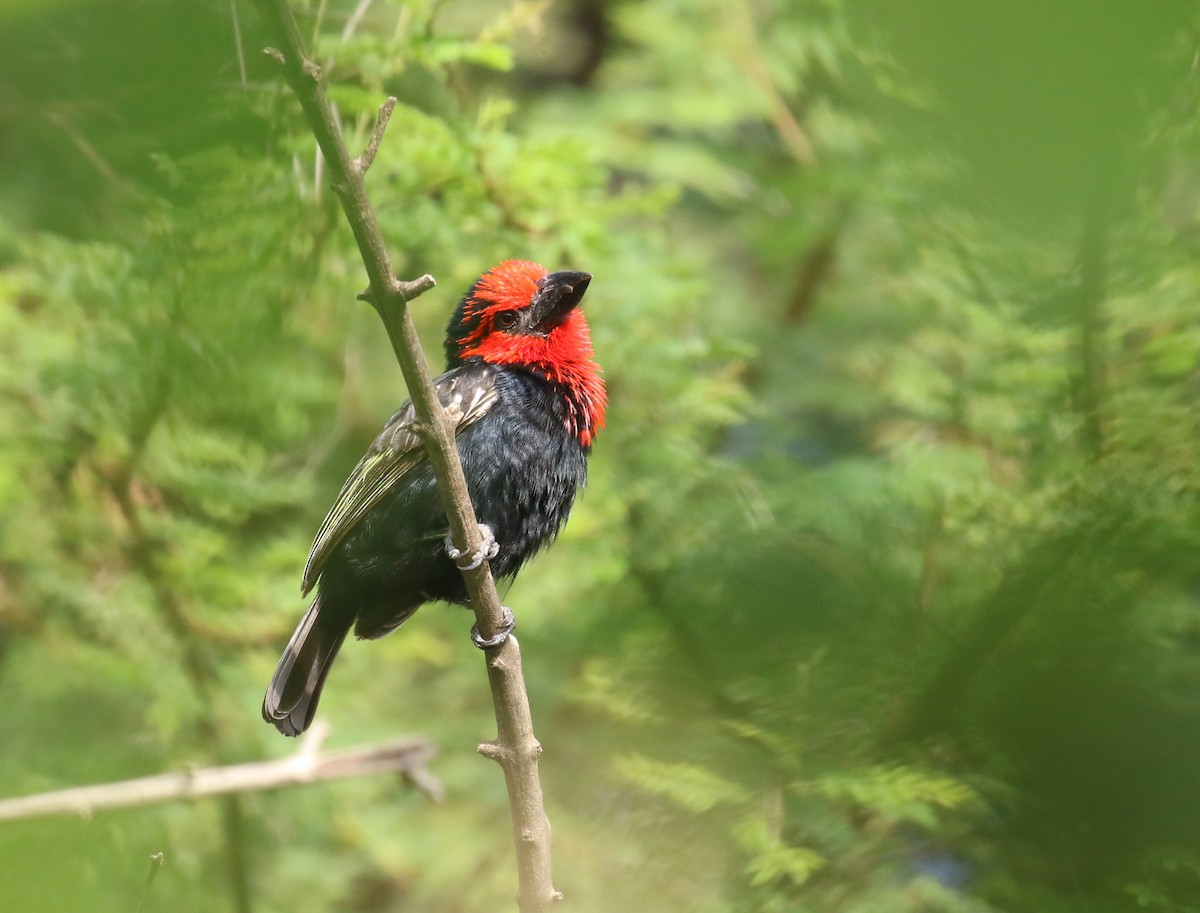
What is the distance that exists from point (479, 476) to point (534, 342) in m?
0.43

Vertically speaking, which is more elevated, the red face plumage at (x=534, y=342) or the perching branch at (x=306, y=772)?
the red face plumage at (x=534, y=342)

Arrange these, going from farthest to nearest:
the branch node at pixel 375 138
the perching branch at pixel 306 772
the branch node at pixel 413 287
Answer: the perching branch at pixel 306 772 < the branch node at pixel 413 287 < the branch node at pixel 375 138

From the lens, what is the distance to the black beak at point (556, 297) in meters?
3.01

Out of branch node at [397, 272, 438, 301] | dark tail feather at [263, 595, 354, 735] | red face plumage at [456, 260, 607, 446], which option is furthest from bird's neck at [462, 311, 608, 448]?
branch node at [397, 272, 438, 301]

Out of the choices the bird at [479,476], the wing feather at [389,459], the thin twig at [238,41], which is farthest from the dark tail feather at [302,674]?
the thin twig at [238,41]

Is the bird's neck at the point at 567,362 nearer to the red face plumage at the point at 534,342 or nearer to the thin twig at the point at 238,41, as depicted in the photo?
the red face plumage at the point at 534,342

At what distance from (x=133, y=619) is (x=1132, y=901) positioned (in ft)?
15.4

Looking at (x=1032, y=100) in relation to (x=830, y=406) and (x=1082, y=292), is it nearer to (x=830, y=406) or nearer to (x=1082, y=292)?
(x=1082, y=292)

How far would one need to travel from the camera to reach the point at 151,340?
3.08 ft

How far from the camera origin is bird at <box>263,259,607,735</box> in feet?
9.98

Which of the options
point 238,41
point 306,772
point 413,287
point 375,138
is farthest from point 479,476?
point 238,41

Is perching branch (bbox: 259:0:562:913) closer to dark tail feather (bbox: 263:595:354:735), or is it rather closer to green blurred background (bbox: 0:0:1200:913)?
green blurred background (bbox: 0:0:1200:913)

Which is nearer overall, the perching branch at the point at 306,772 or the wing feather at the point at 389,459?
the wing feather at the point at 389,459

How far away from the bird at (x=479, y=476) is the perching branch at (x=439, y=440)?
459 millimetres
